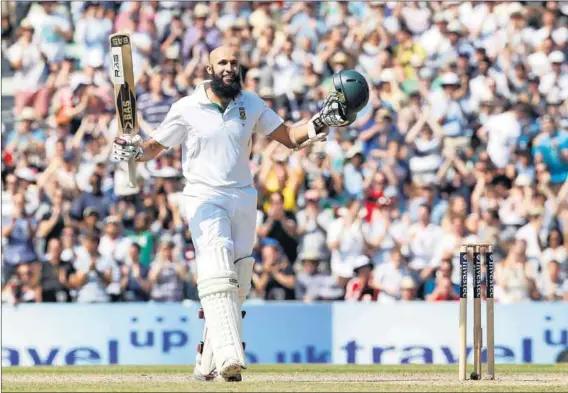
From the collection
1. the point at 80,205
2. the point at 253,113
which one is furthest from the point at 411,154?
the point at 253,113

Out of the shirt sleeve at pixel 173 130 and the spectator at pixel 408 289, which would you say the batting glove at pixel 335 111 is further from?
the spectator at pixel 408 289

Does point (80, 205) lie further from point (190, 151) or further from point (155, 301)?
point (190, 151)

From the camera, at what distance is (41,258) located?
55.1ft

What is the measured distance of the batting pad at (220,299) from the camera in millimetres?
9508

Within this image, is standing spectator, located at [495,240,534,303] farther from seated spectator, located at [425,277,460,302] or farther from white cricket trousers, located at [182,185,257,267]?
white cricket trousers, located at [182,185,257,267]

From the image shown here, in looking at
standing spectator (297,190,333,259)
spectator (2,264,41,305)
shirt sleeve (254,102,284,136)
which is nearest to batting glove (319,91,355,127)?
shirt sleeve (254,102,284,136)

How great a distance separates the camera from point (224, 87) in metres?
9.96

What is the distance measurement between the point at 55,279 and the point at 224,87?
701 cm

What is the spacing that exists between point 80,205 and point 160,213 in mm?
1017

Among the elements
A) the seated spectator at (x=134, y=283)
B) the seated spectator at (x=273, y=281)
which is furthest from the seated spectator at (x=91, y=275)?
the seated spectator at (x=273, y=281)

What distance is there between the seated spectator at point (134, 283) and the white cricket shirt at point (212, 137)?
641 centimetres

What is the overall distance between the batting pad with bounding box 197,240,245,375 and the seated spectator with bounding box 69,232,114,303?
22.0 feet

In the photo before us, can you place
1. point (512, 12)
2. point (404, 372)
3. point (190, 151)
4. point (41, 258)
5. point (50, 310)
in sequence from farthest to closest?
point (512, 12)
point (41, 258)
point (50, 310)
point (404, 372)
point (190, 151)

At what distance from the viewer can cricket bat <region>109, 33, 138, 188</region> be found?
10.1 metres
